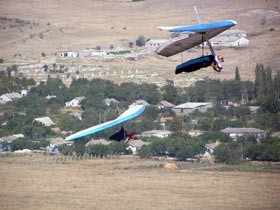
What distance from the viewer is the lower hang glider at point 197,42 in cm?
1689

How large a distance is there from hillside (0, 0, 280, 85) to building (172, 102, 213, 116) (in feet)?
15.4

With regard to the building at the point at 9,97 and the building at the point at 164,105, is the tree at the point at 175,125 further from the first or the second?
the building at the point at 9,97

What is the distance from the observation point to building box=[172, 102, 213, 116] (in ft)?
163

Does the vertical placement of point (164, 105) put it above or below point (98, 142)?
above

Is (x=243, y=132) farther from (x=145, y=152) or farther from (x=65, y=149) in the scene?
(x=65, y=149)

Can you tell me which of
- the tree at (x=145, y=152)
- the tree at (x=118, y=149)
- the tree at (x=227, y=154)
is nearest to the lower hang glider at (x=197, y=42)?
the tree at (x=227, y=154)

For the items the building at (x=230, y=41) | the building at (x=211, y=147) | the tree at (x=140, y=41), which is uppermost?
the tree at (x=140, y=41)

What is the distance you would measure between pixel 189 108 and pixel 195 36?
31734 millimetres

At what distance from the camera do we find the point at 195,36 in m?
18.2

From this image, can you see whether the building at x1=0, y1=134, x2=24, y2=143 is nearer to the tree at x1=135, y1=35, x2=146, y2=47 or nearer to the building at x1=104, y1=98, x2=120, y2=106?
the building at x1=104, y1=98, x2=120, y2=106

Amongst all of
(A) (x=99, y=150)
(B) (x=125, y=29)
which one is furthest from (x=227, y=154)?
(B) (x=125, y=29)

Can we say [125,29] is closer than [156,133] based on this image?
No

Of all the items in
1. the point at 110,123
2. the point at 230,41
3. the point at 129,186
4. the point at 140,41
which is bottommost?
the point at 129,186

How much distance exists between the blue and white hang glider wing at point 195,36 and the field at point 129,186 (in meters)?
12.9
